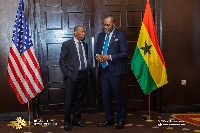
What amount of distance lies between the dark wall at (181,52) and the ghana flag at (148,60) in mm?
743

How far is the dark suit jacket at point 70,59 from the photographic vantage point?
12.3 ft

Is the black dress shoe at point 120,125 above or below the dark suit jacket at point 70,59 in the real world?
below

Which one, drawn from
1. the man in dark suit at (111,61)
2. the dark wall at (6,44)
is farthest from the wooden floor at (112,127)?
the dark wall at (6,44)

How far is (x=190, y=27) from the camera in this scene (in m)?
4.99

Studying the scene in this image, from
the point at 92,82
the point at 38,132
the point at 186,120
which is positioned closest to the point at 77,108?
the point at 38,132

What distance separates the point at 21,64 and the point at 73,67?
35.5 inches

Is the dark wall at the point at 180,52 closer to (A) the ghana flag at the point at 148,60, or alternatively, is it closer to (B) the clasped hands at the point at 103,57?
(A) the ghana flag at the point at 148,60

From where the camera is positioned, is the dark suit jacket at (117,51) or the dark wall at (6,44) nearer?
the dark suit jacket at (117,51)

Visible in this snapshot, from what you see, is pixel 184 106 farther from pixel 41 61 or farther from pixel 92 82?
pixel 41 61

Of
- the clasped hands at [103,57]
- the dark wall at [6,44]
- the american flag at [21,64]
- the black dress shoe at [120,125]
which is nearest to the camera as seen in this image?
the clasped hands at [103,57]

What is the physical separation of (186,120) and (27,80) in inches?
110

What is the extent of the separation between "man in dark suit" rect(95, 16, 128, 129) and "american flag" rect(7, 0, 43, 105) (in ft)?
3.55

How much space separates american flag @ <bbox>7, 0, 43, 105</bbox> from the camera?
13.2 feet

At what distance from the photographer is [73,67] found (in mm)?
3781
